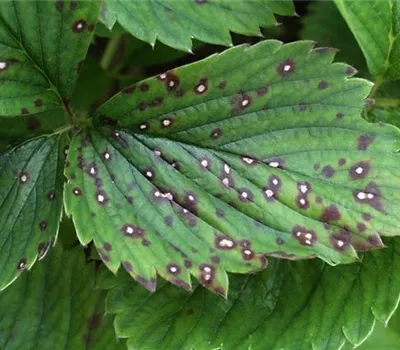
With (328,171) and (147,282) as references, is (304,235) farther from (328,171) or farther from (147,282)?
(147,282)

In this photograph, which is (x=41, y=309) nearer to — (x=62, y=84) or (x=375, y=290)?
(x=62, y=84)

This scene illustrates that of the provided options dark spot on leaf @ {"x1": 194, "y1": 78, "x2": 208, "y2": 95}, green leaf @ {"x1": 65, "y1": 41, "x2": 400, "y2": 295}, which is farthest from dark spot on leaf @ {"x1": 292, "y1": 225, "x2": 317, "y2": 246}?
dark spot on leaf @ {"x1": 194, "y1": 78, "x2": 208, "y2": 95}

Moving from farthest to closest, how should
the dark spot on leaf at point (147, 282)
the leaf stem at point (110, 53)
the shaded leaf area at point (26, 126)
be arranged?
the leaf stem at point (110, 53), the shaded leaf area at point (26, 126), the dark spot on leaf at point (147, 282)

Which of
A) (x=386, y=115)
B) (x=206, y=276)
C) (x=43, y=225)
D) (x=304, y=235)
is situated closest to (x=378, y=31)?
(x=386, y=115)

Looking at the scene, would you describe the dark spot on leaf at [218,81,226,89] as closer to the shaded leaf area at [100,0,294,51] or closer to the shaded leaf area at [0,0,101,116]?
the shaded leaf area at [100,0,294,51]

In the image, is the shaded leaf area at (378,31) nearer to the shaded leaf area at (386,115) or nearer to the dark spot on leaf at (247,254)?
the shaded leaf area at (386,115)

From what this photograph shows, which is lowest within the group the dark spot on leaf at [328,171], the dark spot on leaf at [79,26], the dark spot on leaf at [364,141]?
the dark spot on leaf at [328,171]

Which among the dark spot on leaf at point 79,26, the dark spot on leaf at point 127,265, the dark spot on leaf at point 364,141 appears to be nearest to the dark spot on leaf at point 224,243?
the dark spot on leaf at point 127,265

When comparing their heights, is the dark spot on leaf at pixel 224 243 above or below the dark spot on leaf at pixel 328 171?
below
